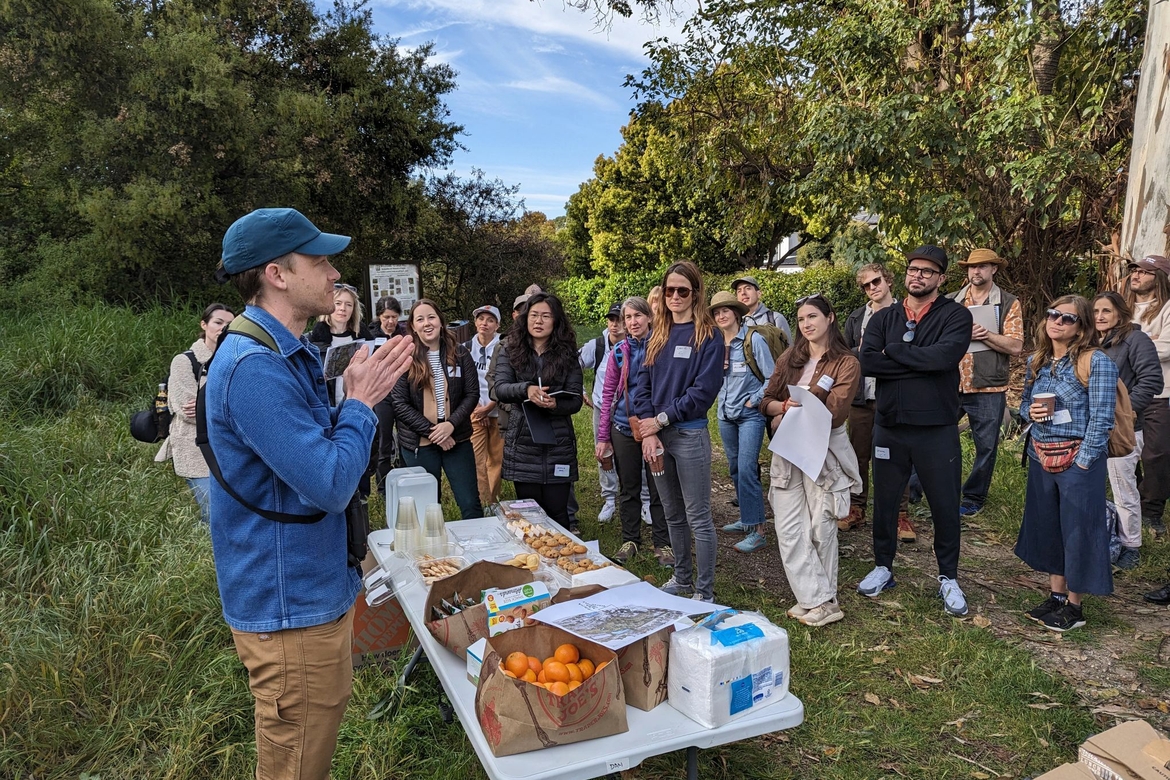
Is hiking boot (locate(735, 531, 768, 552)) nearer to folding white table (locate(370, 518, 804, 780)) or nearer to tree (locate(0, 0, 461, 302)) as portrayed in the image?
folding white table (locate(370, 518, 804, 780))

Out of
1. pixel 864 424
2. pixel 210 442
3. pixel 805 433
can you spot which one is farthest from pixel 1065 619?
pixel 210 442

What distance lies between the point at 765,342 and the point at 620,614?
3.55 metres

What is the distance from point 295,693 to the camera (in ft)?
6.12

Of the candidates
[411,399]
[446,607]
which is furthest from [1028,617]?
[411,399]

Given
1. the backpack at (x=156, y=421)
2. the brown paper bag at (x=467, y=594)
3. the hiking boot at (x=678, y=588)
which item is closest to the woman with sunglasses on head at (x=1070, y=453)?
the hiking boot at (x=678, y=588)

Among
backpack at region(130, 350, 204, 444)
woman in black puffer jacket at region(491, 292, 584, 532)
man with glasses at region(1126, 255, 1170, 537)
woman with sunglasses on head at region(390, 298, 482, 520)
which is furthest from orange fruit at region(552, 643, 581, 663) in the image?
man with glasses at region(1126, 255, 1170, 537)

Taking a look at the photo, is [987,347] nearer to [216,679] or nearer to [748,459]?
[748,459]

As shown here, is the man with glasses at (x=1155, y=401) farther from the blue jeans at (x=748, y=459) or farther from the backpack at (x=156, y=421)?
the backpack at (x=156, y=421)

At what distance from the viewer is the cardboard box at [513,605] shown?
2391 mm

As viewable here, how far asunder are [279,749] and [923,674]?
3127mm

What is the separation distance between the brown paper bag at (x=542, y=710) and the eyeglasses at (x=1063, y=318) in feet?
10.7

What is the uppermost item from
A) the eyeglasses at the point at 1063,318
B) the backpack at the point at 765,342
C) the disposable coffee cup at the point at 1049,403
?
the eyeglasses at the point at 1063,318

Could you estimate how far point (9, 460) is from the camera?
15.0 feet

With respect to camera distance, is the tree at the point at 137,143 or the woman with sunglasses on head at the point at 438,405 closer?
the woman with sunglasses on head at the point at 438,405
